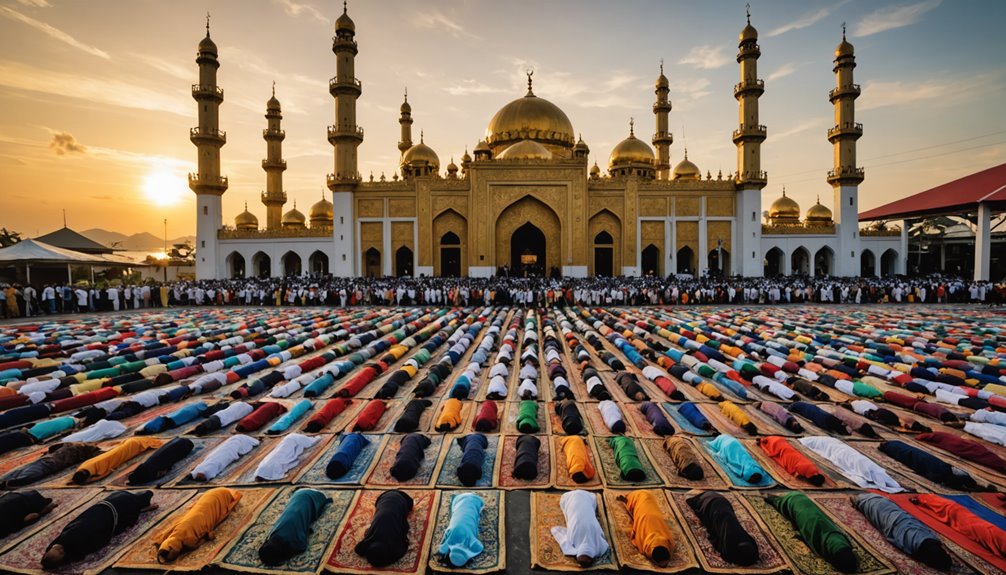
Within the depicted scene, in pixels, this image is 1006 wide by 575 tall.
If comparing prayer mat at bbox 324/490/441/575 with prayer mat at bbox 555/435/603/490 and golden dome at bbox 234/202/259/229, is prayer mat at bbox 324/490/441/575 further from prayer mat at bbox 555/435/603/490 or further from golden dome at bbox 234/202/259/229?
golden dome at bbox 234/202/259/229

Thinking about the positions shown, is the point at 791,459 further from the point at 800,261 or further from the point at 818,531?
the point at 800,261

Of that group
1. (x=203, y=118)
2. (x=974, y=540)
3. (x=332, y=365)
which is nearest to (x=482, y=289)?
(x=332, y=365)

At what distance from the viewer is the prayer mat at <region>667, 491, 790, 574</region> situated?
3383mm

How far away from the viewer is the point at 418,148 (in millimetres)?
34281

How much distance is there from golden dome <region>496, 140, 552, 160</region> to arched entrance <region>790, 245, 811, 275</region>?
16378 mm

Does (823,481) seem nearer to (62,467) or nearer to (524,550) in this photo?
(524,550)

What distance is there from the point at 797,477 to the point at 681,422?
5.40 ft

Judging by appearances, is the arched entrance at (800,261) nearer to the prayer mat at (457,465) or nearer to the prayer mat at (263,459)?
the prayer mat at (457,465)

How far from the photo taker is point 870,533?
3.76 m

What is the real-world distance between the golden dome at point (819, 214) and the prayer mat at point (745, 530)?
116 feet

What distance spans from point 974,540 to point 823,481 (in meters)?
1.07

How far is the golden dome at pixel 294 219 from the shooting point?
36.7 meters

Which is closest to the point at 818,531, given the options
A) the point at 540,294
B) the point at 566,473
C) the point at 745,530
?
the point at 745,530

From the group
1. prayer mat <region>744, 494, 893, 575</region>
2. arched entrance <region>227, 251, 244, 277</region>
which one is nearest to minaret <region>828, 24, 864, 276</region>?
prayer mat <region>744, 494, 893, 575</region>
